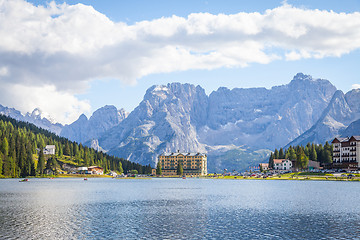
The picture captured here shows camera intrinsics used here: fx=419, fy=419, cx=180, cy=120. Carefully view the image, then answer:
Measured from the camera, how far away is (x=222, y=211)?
9475 centimetres

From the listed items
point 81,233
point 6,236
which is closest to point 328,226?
point 81,233

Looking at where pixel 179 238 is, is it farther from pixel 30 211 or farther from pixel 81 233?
pixel 30 211

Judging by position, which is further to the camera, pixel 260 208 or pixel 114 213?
pixel 260 208

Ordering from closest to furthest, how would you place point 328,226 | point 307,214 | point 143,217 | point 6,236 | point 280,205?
point 6,236 < point 328,226 < point 143,217 < point 307,214 < point 280,205

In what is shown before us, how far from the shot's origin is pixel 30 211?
301 feet

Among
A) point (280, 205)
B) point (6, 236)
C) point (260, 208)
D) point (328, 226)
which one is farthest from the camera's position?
point (280, 205)

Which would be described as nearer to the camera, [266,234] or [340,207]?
[266,234]

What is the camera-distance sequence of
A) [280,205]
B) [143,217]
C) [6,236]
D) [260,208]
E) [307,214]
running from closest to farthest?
[6,236]
[143,217]
[307,214]
[260,208]
[280,205]

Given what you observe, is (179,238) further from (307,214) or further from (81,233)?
(307,214)

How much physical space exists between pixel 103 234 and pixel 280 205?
190ft

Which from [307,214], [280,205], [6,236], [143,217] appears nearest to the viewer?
[6,236]

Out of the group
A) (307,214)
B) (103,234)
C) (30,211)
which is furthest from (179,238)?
(30,211)

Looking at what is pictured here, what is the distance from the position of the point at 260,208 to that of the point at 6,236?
60089mm

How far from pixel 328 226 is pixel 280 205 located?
3530 centimetres
